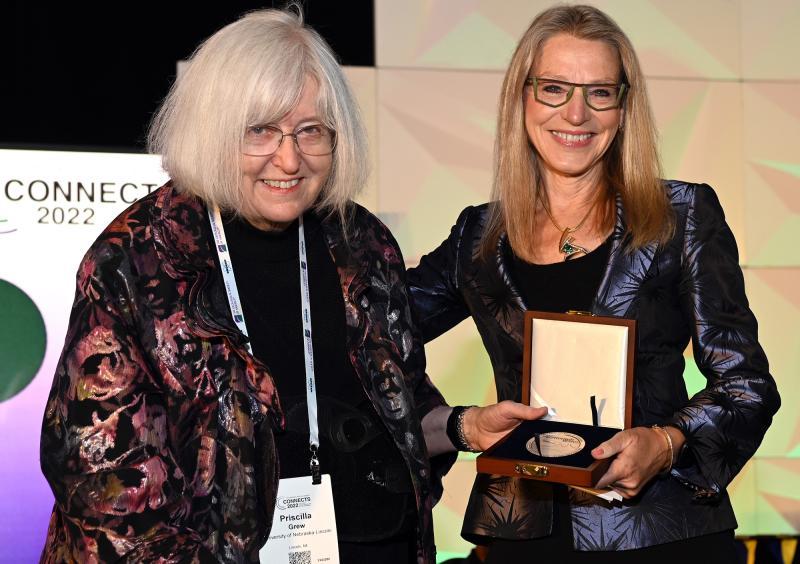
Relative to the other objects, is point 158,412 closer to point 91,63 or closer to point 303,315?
point 303,315

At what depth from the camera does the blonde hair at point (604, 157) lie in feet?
7.77

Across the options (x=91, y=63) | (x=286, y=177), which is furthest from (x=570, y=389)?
(x=91, y=63)

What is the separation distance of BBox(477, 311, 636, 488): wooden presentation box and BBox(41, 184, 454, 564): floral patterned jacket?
0.50 metres

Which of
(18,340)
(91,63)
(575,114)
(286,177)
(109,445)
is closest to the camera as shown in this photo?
(109,445)

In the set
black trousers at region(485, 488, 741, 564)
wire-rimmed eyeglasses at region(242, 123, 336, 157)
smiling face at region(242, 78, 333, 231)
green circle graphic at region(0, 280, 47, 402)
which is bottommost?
black trousers at region(485, 488, 741, 564)

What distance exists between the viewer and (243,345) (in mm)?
1932

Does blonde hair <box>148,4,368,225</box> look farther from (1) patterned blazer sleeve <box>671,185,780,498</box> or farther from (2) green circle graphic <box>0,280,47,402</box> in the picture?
(2) green circle graphic <box>0,280,47,402</box>

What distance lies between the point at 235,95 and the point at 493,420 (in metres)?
0.90

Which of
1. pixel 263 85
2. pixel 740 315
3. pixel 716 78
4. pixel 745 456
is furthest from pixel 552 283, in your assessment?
pixel 716 78

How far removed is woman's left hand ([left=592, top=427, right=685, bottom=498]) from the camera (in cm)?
206

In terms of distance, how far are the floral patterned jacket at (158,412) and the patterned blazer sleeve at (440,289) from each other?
772 millimetres

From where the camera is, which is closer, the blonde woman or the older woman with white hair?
the older woman with white hair

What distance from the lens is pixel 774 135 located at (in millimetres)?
5008

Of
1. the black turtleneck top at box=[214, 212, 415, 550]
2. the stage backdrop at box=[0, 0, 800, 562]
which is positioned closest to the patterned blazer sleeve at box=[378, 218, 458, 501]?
the black turtleneck top at box=[214, 212, 415, 550]
